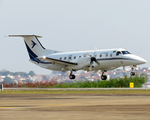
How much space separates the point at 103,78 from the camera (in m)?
56.6

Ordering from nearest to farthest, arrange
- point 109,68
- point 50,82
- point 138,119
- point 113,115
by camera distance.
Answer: point 138,119
point 113,115
point 109,68
point 50,82

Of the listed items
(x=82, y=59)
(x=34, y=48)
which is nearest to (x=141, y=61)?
(x=82, y=59)

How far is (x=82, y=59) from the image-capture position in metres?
53.9

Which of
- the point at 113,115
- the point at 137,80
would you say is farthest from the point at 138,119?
the point at 137,80

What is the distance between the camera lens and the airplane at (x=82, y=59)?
166 feet

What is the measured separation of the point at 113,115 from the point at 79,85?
43.1 m

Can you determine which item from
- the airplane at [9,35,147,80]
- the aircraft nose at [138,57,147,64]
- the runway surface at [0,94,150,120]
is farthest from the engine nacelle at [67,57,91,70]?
the runway surface at [0,94,150,120]

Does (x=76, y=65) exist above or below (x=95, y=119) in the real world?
above

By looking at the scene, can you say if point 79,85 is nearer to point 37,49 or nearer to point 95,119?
point 37,49

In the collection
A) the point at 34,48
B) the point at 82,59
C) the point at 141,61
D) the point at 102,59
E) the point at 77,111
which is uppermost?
the point at 34,48

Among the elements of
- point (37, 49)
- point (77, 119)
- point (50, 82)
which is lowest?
point (77, 119)

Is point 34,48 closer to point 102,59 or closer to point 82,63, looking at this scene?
point 82,63

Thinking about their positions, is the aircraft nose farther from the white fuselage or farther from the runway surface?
the runway surface

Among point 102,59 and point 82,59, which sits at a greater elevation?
point 82,59
